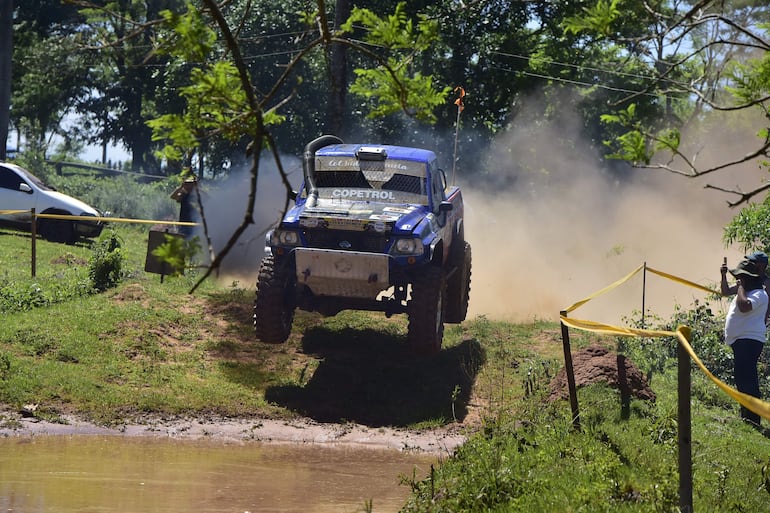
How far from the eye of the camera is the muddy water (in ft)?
28.6

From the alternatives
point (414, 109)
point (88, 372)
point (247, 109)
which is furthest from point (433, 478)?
point (88, 372)

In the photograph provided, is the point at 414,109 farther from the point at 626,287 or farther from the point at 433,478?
the point at 626,287

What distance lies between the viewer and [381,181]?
14.2m

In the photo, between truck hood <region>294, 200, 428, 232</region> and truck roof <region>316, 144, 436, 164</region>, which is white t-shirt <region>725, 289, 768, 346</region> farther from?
truck roof <region>316, 144, 436, 164</region>

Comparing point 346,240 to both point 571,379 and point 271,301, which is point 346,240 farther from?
point 571,379

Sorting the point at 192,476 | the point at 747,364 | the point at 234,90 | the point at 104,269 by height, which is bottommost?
the point at 192,476

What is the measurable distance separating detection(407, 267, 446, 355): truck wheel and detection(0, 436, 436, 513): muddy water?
212 cm

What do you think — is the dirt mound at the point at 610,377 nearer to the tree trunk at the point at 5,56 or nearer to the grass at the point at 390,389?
the grass at the point at 390,389

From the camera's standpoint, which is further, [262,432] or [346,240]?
[346,240]

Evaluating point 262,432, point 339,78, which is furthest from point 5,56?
point 262,432

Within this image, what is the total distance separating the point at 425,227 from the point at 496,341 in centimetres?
341

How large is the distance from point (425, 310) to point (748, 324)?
380cm

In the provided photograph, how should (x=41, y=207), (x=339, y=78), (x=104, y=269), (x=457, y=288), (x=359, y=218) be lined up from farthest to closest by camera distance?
(x=41, y=207), (x=339, y=78), (x=104, y=269), (x=457, y=288), (x=359, y=218)

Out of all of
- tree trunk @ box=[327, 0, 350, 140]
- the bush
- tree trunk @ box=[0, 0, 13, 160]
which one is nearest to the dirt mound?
the bush
